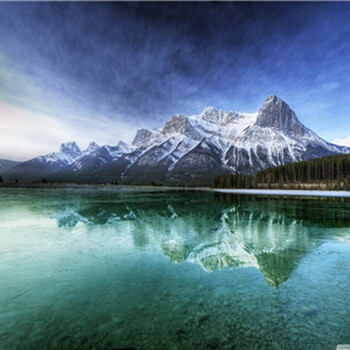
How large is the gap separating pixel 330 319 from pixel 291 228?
15695mm

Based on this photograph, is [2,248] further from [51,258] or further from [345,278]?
[345,278]

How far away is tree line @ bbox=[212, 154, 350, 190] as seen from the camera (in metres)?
99.8

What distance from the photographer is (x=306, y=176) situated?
372ft

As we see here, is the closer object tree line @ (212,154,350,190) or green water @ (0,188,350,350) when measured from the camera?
green water @ (0,188,350,350)

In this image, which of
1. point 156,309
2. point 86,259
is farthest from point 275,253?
point 86,259

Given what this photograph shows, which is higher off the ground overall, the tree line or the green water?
the tree line

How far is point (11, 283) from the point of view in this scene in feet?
27.9

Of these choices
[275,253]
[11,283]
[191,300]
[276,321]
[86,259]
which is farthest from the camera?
[275,253]

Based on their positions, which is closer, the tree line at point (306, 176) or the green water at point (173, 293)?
the green water at point (173, 293)

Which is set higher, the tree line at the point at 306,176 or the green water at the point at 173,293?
the tree line at the point at 306,176

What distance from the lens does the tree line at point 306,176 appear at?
9978 centimetres

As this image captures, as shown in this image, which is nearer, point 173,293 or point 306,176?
point 173,293

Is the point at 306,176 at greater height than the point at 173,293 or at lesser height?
greater

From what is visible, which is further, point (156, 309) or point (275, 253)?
point (275, 253)
